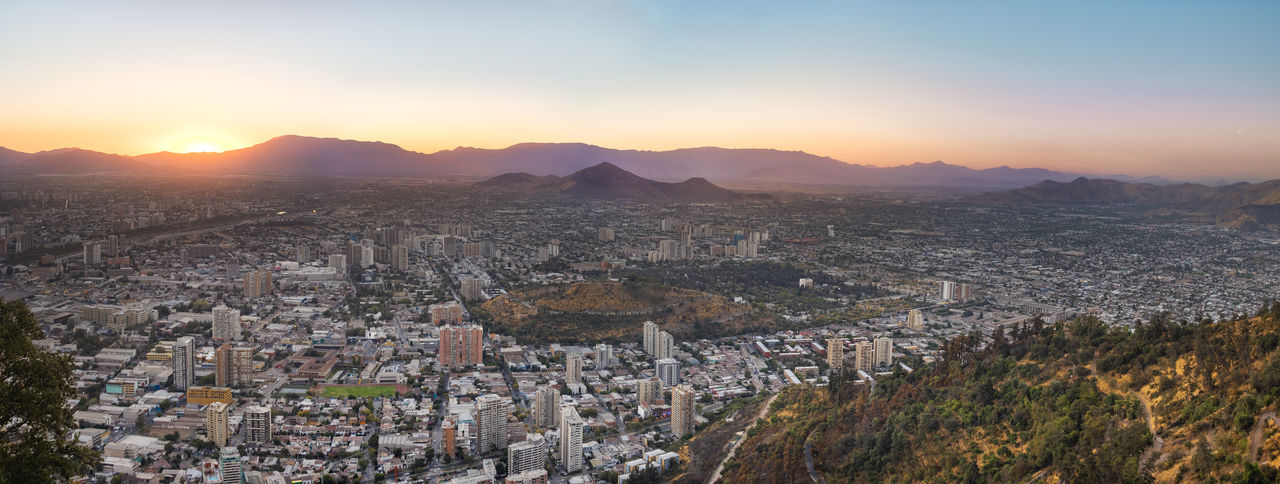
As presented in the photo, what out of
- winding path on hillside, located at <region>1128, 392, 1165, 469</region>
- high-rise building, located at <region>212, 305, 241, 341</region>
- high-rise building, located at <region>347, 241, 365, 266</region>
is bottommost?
high-rise building, located at <region>212, 305, 241, 341</region>

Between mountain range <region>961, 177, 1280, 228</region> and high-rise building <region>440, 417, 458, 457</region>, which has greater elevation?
mountain range <region>961, 177, 1280, 228</region>

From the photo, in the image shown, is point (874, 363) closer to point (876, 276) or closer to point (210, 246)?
point (876, 276)

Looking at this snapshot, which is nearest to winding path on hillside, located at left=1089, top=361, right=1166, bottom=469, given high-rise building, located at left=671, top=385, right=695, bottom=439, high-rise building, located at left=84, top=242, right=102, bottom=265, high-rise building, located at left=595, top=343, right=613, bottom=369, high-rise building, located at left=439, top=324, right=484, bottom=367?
high-rise building, located at left=671, top=385, right=695, bottom=439

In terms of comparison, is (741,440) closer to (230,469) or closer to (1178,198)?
(230,469)

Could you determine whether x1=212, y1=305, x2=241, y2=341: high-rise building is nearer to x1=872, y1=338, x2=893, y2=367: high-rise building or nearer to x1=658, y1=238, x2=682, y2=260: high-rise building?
x1=872, y1=338, x2=893, y2=367: high-rise building

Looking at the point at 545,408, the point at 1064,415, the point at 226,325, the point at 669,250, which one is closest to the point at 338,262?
the point at 226,325

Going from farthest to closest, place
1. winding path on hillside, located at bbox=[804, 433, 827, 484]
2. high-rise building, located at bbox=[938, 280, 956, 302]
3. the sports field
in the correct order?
high-rise building, located at bbox=[938, 280, 956, 302], the sports field, winding path on hillside, located at bbox=[804, 433, 827, 484]

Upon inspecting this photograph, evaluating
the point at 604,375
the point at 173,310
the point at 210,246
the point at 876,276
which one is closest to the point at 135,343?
the point at 173,310
